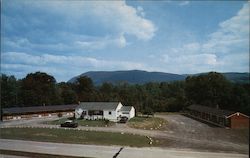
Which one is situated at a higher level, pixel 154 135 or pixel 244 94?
pixel 244 94

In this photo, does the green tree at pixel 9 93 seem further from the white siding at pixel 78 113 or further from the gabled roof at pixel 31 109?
the white siding at pixel 78 113

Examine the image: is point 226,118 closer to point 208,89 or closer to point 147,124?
point 147,124

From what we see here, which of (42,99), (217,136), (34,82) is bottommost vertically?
(217,136)

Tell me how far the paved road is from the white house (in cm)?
2413

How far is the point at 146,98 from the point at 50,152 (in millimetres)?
55592

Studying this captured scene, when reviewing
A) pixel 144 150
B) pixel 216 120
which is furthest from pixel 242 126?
pixel 144 150

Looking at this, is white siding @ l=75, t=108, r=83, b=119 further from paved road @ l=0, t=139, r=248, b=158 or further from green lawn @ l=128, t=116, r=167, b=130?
paved road @ l=0, t=139, r=248, b=158

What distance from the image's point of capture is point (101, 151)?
21.5 metres

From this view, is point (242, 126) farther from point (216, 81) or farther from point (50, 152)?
point (50, 152)

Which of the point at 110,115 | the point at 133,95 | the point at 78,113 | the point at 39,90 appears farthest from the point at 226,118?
the point at 39,90

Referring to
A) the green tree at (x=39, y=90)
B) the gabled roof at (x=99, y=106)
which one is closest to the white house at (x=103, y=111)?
the gabled roof at (x=99, y=106)

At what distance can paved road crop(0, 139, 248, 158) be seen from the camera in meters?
20.6

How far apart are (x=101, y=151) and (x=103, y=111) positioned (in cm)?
2696

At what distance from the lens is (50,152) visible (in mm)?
20953
